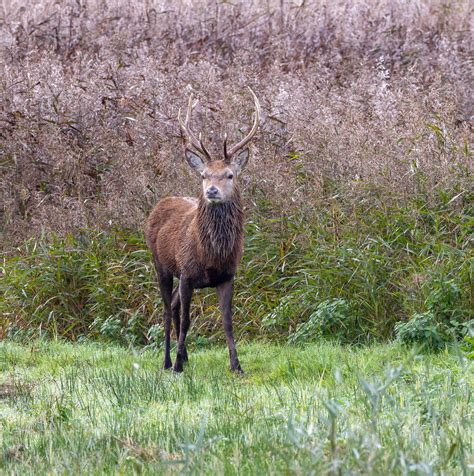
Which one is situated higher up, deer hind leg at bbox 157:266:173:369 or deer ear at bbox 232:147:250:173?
deer ear at bbox 232:147:250:173

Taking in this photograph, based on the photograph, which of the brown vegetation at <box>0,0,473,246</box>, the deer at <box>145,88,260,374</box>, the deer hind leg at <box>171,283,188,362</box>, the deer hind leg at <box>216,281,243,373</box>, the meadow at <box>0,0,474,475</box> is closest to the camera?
Result: the meadow at <box>0,0,474,475</box>

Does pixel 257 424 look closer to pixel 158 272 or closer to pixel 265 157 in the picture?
pixel 158 272

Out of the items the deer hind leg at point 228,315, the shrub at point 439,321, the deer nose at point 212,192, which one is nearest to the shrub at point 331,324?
the shrub at point 439,321

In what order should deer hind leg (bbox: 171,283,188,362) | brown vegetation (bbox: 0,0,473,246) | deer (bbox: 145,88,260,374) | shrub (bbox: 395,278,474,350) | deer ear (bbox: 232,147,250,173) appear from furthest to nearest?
1. brown vegetation (bbox: 0,0,473,246)
2. deer hind leg (bbox: 171,283,188,362)
3. deer ear (bbox: 232,147,250,173)
4. deer (bbox: 145,88,260,374)
5. shrub (bbox: 395,278,474,350)

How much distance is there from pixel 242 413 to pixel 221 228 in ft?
11.9

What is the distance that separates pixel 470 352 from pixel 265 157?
5.01 m

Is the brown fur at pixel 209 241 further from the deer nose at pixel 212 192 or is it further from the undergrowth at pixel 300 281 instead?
the undergrowth at pixel 300 281

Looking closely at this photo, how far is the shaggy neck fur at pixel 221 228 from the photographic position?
31.6 ft

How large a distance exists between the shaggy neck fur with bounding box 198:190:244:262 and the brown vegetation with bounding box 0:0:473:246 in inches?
79.7

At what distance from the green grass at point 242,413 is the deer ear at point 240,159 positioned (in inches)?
68.8

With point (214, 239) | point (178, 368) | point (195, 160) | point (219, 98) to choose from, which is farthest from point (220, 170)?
point (219, 98)

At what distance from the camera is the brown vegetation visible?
39.8 feet

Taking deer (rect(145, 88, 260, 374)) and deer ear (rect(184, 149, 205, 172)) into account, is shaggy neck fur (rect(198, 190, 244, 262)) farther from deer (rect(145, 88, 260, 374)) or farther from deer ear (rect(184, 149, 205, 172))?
deer ear (rect(184, 149, 205, 172))

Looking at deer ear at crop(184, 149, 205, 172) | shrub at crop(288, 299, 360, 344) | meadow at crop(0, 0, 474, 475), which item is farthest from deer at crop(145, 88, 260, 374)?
shrub at crop(288, 299, 360, 344)
